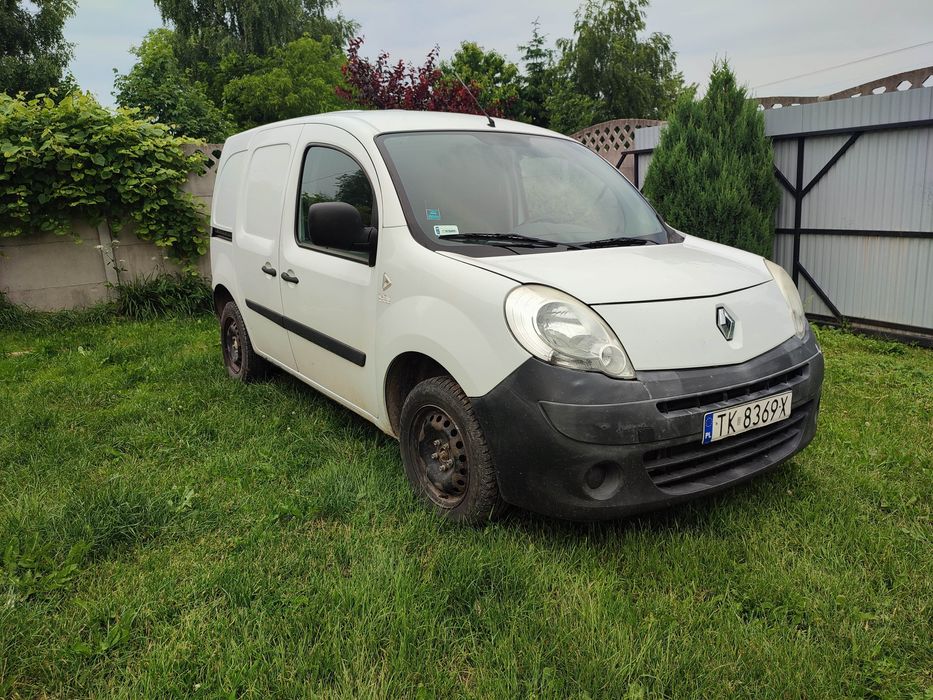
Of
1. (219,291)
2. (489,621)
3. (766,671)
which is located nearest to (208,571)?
(489,621)

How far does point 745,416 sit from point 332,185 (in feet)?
7.43

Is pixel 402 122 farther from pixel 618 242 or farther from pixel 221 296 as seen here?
pixel 221 296

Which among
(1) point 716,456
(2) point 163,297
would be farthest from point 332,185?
(2) point 163,297

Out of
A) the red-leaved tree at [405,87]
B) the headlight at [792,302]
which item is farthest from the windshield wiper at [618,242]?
the red-leaved tree at [405,87]

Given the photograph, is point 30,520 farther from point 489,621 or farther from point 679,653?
point 679,653

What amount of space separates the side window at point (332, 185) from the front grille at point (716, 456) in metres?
1.60

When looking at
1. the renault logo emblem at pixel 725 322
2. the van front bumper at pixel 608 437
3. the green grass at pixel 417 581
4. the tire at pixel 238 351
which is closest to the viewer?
the green grass at pixel 417 581

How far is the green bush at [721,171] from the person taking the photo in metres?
6.93

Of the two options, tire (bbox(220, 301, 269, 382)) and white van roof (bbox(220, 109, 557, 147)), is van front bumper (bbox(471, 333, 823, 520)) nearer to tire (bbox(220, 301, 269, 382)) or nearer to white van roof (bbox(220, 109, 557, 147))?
white van roof (bbox(220, 109, 557, 147))

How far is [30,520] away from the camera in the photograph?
2922 mm

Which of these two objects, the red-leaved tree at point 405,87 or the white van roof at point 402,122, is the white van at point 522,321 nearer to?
the white van roof at point 402,122

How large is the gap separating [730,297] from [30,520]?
9.84 feet

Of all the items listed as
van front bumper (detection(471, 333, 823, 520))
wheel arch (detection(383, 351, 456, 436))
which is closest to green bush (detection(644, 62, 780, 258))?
van front bumper (detection(471, 333, 823, 520))

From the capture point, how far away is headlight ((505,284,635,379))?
7.90ft
